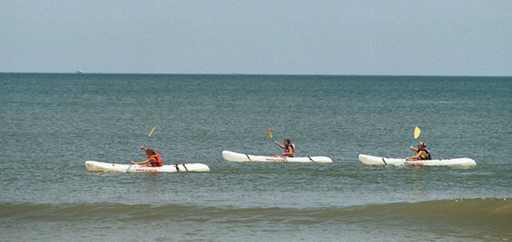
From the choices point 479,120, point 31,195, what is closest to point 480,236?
point 31,195

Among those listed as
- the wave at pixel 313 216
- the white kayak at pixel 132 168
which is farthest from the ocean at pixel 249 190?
the white kayak at pixel 132 168

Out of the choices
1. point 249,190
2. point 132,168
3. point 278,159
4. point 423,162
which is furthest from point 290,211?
point 423,162

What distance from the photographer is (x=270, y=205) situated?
2005 cm

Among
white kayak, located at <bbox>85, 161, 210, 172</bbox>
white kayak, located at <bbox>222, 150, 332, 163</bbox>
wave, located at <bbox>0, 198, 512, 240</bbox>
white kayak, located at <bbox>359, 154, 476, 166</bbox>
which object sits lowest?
wave, located at <bbox>0, 198, 512, 240</bbox>

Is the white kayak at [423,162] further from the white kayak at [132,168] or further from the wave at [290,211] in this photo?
Answer: the wave at [290,211]

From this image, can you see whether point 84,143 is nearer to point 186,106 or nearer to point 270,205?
point 270,205

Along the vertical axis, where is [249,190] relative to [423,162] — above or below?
below

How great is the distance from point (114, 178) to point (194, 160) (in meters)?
6.42

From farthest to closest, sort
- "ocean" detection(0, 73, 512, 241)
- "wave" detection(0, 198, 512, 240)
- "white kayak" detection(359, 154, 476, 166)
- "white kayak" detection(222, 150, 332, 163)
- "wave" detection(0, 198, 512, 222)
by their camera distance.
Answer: "white kayak" detection(222, 150, 332, 163) → "white kayak" detection(359, 154, 476, 166) → "wave" detection(0, 198, 512, 222) → "wave" detection(0, 198, 512, 240) → "ocean" detection(0, 73, 512, 241)

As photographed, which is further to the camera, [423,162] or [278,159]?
[278,159]

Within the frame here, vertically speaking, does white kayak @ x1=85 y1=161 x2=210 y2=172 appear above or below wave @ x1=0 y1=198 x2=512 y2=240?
above

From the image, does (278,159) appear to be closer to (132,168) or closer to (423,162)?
(423,162)

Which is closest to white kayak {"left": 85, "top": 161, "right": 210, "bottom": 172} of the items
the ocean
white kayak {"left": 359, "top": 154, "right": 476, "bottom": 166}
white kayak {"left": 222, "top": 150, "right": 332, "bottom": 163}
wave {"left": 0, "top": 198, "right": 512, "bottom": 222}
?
the ocean

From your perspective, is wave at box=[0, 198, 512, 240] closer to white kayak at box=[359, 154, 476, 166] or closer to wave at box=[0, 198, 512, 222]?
wave at box=[0, 198, 512, 222]
